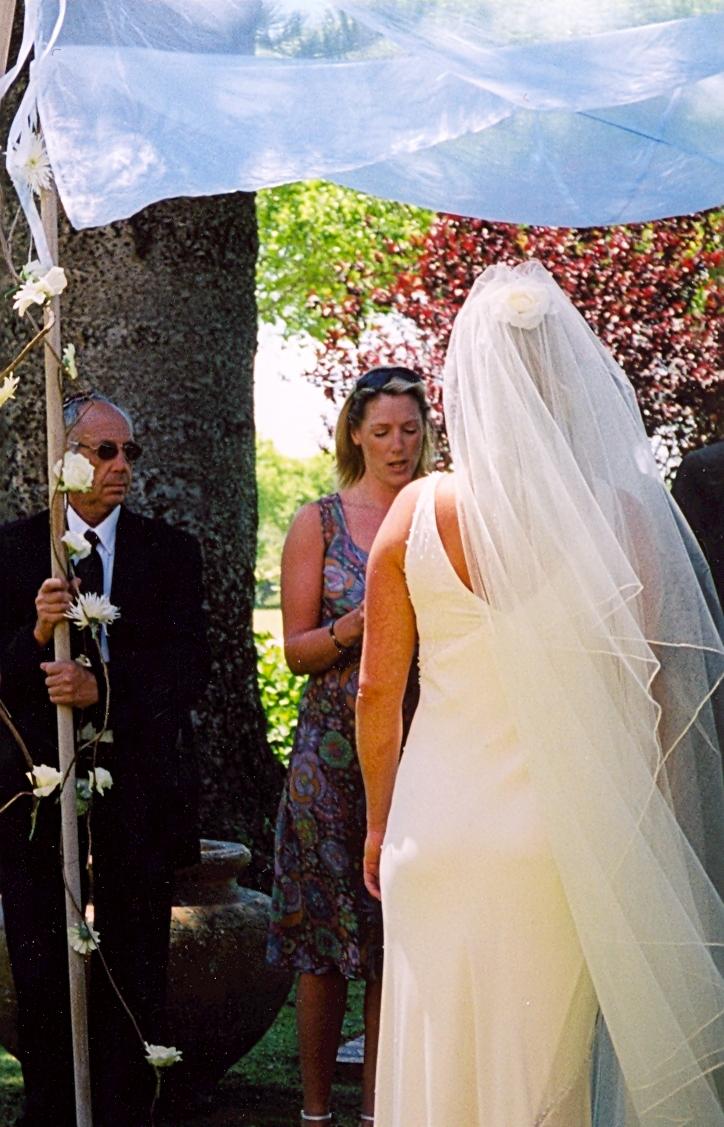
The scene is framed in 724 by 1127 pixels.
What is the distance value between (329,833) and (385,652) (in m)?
1.26

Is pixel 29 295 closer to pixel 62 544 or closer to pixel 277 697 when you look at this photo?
pixel 62 544

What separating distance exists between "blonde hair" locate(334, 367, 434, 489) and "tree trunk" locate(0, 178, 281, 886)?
6.06ft

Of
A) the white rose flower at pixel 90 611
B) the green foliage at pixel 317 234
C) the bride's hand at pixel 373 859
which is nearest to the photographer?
the bride's hand at pixel 373 859

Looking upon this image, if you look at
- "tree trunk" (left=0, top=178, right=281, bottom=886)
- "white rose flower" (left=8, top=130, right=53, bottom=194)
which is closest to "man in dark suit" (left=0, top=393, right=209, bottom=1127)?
"white rose flower" (left=8, top=130, right=53, bottom=194)

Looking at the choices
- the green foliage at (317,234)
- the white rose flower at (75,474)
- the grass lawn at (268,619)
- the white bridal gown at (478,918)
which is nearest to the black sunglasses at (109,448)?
the white rose flower at (75,474)

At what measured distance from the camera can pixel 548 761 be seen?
3561 millimetres

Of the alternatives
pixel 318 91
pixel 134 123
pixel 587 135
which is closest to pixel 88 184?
→ pixel 134 123

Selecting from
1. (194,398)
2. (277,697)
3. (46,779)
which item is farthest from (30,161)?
(277,697)

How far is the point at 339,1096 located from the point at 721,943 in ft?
7.94

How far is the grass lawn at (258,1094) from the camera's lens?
18.2 ft

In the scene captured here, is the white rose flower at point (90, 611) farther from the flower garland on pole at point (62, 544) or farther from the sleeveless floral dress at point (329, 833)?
the sleeveless floral dress at point (329, 833)

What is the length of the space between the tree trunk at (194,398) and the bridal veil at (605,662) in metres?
3.32

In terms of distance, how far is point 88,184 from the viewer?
410cm

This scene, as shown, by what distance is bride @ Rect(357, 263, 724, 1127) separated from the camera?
357cm
